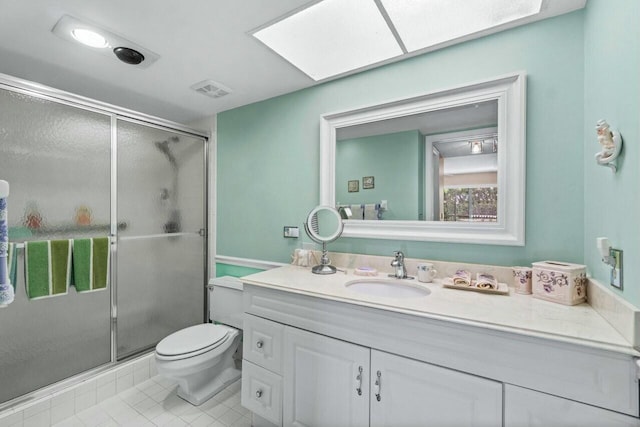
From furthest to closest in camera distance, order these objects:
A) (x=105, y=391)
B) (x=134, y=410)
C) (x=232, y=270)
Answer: (x=232, y=270) → (x=105, y=391) → (x=134, y=410)

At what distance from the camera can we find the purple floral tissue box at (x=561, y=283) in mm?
1062

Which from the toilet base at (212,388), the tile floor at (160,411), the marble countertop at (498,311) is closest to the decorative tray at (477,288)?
the marble countertop at (498,311)

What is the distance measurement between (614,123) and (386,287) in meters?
1.11

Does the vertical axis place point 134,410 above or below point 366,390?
below

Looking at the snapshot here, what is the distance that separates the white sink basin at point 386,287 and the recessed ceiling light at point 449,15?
4.14 ft

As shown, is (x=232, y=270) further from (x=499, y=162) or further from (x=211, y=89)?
(x=499, y=162)

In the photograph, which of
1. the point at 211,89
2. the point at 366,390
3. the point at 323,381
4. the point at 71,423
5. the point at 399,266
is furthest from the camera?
the point at 211,89

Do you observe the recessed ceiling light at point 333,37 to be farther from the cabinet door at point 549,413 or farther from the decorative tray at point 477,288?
the cabinet door at point 549,413

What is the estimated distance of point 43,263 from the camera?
1.55m

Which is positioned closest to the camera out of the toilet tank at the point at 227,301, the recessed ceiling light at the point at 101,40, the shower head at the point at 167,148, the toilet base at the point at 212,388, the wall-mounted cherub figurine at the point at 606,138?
the wall-mounted cherub figurine at the point at 606,138

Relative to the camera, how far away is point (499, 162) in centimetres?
134

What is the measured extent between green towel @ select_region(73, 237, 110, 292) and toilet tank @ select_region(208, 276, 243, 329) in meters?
0.70

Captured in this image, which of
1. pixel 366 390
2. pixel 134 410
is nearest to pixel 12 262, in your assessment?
pixel 134 410

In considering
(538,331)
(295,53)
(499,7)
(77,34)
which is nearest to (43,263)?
(77,34)
